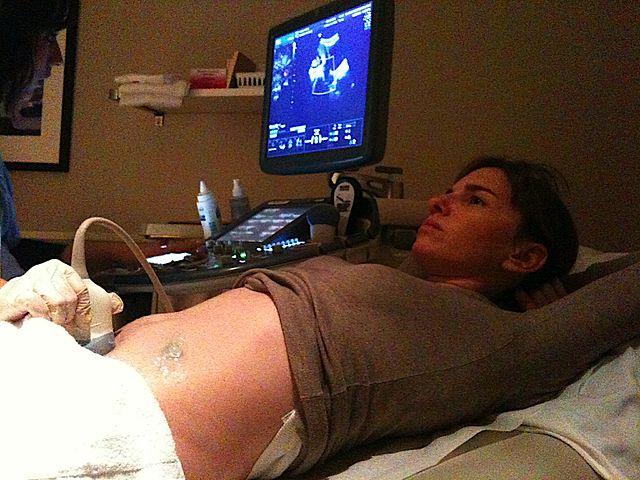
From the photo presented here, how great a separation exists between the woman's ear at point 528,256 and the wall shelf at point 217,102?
3.40 feet

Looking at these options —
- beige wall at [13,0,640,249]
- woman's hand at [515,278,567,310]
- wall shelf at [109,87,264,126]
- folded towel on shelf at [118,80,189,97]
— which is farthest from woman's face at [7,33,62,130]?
woman's hand at [515,278,567,310]

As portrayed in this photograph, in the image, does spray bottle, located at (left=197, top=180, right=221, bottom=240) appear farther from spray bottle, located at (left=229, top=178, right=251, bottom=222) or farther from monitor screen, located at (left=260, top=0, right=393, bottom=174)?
monitor screen, located at (left=260, top=0, right=393, bottom=174)

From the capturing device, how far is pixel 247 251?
4.24 ft

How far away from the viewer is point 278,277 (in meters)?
0.94

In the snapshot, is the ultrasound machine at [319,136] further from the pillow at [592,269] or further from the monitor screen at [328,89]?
the pillow at [592,269]

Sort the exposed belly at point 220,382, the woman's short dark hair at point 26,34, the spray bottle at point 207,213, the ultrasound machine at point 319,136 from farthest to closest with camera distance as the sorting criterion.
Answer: the woman's short dark hair at point 26,34
the spray bottle at point 207,213
the ultrasound machine at point 319,136
the exposed belly at point 220,382

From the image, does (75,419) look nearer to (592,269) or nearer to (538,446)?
(538,446)

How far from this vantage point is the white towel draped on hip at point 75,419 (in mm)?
567

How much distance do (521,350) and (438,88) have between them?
1.30 m

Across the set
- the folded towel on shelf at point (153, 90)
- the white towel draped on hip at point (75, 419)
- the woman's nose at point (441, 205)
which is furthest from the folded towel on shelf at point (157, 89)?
the white towel draped on hip at point (75, 419)

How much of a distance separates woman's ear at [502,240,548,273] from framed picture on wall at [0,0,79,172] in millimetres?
1826

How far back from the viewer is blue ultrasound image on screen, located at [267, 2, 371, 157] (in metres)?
1.42

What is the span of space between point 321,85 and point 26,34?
144 centimetres

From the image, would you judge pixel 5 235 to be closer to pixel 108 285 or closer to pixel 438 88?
pixel 108 285
